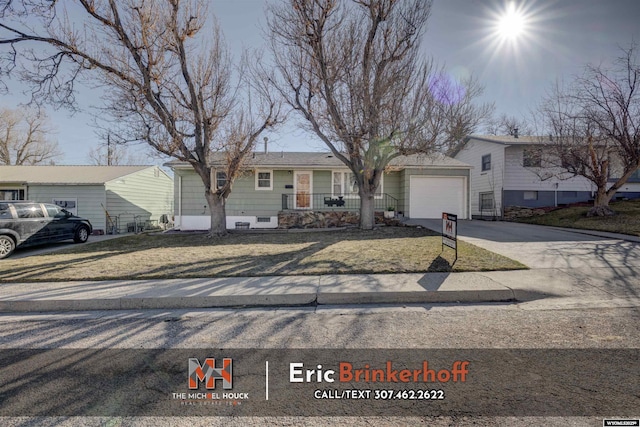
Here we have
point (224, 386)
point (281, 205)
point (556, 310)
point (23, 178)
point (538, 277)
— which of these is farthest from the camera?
point (23, 178)

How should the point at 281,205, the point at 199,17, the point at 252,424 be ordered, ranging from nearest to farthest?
the point at 252,424 < the point at 199,17 < the point at 281,205

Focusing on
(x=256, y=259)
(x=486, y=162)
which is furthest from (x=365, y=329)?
(x=486, y=162)

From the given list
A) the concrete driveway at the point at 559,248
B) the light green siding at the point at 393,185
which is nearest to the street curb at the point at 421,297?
the concrete driveway at the point at 559,248

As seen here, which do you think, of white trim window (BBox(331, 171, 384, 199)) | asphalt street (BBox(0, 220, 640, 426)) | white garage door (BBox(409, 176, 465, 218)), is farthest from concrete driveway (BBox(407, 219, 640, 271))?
white trim window (BBox(331, 171, 384, 199))

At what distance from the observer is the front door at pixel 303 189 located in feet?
51.4

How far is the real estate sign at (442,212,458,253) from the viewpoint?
693 centimetres

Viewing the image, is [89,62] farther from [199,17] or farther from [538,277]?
[538,277]

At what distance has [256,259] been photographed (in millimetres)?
7898

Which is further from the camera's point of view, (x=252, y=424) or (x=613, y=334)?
(x=613, y=334)

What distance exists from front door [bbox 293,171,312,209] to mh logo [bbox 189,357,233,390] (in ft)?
41.8

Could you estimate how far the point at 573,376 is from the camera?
268cm

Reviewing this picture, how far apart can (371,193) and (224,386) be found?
391 inches

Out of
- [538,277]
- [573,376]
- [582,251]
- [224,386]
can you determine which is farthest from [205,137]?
[582,251]

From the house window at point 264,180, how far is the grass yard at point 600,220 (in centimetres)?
1415
